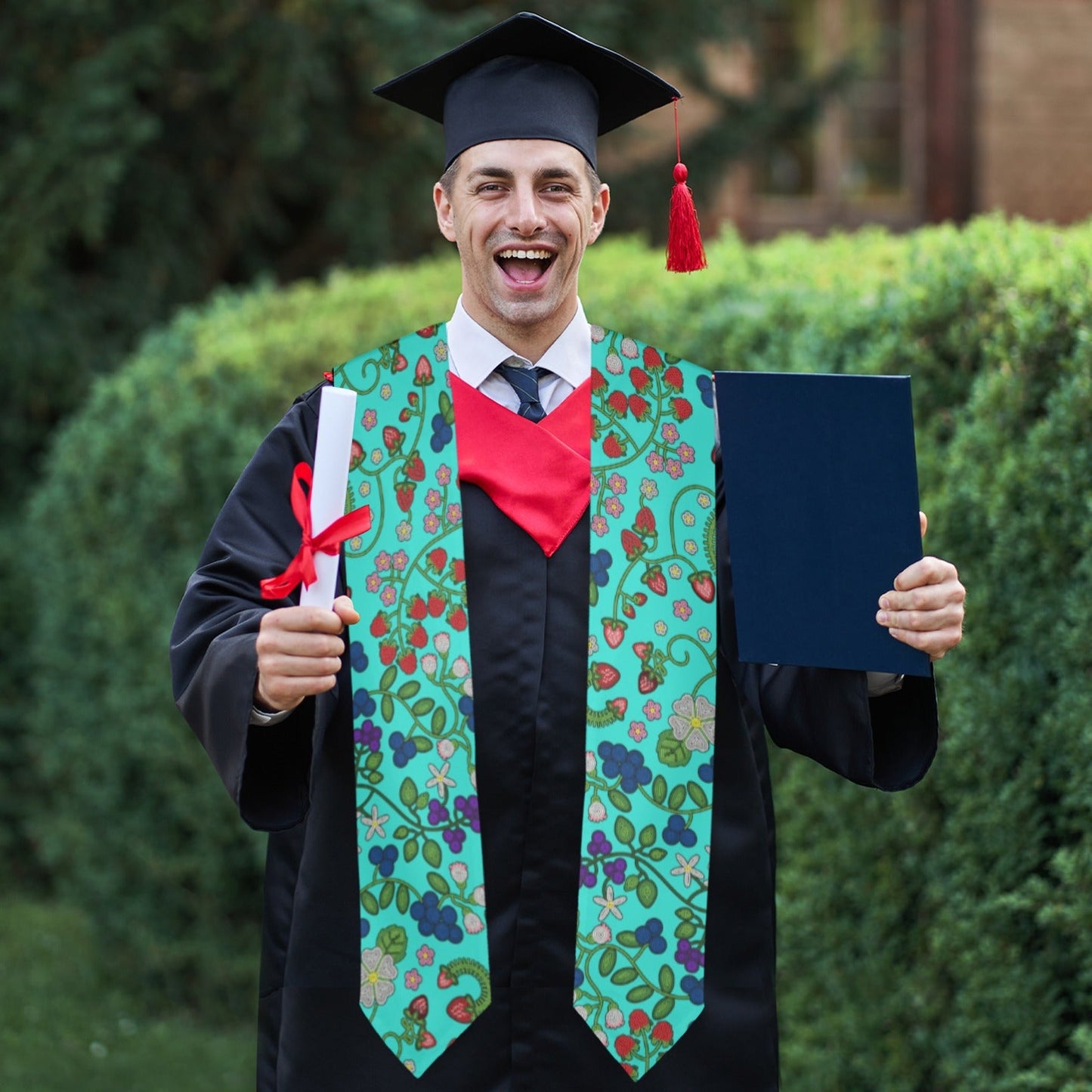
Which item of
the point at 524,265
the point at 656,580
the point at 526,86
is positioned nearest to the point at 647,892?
the point at 656,580

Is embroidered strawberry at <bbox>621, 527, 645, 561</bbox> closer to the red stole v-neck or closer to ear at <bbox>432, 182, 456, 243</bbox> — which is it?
the red stole v-neck

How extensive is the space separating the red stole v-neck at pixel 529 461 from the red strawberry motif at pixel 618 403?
0.17 ft

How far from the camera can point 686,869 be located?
7.89 ft

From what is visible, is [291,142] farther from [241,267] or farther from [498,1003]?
[498,1003]

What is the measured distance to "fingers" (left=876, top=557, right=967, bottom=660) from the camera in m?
2.17

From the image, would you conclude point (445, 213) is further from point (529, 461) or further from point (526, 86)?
point (529, 461)

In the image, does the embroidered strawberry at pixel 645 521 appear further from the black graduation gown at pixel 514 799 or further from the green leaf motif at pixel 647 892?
the green leaf motif at pixel 647 892

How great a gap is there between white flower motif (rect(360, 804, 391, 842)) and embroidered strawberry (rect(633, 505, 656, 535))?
22.9 inches

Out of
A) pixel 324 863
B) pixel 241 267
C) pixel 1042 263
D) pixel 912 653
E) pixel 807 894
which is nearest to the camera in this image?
pixel 912 653

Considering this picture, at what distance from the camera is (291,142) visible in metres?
7.64

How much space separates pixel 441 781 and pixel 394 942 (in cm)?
25

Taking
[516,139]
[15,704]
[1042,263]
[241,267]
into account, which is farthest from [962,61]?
[516,139]

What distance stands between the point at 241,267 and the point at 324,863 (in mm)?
7069

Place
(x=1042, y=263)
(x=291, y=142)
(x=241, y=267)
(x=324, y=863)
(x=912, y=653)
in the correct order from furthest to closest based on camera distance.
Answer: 1. (x=241, y=267)
2. (x=291, y=142)
3. (x=1042, y=263)
4. (x=324, y=863)
5. (x=912, y=653)
